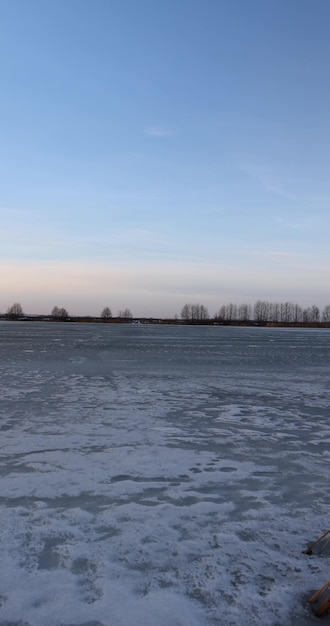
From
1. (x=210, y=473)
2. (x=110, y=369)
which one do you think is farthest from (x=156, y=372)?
(x=210, y=473)

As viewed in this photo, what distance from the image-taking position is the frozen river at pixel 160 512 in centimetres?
268

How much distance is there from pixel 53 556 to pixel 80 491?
3.80 feet

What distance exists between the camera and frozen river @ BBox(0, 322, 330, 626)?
268 cm

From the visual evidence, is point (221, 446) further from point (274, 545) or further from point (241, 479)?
point (274, 545)

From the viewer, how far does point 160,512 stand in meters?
3.86

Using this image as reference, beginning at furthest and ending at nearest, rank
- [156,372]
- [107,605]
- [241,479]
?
[156,372] → [241,479] → [107,605]

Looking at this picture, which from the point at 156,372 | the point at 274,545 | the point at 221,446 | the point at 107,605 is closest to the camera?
the point at 107,605

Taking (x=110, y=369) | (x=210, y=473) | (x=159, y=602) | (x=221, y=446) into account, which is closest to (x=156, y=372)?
(x=110, y=369)

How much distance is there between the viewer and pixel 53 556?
313 cm

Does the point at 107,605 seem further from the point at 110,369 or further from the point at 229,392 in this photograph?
the point at 110,369

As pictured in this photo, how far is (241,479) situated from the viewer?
4711 mm

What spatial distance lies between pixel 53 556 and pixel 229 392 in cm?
730

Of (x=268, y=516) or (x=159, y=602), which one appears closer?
(x=159, y=602)

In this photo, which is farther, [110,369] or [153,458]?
[110,369]
